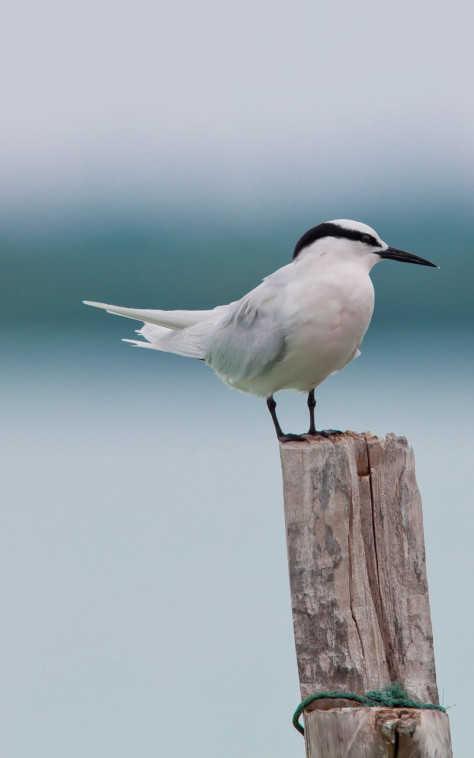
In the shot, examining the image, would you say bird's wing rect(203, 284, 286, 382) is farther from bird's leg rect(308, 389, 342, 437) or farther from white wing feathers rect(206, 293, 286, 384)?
bird's leg rect(308, 389, 342, 437)

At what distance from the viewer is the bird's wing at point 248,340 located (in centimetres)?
447

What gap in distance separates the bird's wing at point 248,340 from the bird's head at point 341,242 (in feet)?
0.83

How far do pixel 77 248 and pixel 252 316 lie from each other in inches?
489

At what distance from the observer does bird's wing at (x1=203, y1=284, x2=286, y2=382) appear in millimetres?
4469

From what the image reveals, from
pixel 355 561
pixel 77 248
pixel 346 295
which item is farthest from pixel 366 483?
pixel 77 248

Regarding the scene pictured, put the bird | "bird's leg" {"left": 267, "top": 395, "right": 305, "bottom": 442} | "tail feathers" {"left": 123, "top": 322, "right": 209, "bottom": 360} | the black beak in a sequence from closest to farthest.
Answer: "bird's leg" {"left": 267, "top": 395, "right": 305, "bottom": 442} < the bird < the black beak < "tail feathers" {"left": 123, "top": 322, "right": 209, "bottom": 360}

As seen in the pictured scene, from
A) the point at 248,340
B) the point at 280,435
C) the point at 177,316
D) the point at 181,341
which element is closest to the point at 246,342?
the point at 248,340

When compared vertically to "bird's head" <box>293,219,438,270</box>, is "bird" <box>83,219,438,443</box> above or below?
below

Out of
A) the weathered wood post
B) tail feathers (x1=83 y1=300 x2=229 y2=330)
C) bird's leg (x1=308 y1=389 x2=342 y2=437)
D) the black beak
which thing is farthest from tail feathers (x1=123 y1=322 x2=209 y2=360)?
the weathered wood post

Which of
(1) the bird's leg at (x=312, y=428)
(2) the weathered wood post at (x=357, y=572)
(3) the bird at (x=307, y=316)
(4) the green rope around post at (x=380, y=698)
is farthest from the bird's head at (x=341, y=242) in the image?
(4) the green rope around post at (x=380, y=698)

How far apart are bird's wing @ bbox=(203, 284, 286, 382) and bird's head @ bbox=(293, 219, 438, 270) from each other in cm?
25

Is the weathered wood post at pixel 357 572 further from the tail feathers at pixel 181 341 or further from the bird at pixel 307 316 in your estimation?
the tail feathers at pixel 181 341

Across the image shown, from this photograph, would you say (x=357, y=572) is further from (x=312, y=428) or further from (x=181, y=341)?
(x=181, y=341)

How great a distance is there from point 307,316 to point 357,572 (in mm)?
1312
